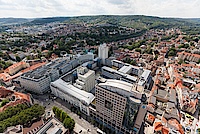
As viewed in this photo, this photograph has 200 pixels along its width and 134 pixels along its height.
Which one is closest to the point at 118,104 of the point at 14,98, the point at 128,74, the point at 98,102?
the point at 98,102

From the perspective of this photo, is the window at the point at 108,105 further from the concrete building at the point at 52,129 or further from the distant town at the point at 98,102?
the concrete building at the point at 52,129

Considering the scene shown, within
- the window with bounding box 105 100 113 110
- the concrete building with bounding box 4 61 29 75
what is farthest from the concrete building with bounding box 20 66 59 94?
the window with bounding box 105 100 113 110

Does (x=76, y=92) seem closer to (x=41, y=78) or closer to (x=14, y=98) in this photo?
(x=41, y=78)

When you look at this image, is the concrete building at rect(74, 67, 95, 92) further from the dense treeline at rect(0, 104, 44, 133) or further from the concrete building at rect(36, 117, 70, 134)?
the concrete building at rect(36, 117, 70, 134)

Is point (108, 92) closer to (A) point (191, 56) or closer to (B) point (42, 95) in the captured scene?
(B) point (42, 95)

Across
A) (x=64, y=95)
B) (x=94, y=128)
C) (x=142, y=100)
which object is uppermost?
(x=142, y=100)

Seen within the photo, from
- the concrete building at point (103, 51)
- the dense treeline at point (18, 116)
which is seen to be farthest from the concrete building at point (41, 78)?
the concrete building at point (103, 51)

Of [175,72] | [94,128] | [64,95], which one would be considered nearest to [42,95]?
[64,95]

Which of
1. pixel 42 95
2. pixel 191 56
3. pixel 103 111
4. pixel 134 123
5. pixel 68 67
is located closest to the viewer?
pixel 134 123
